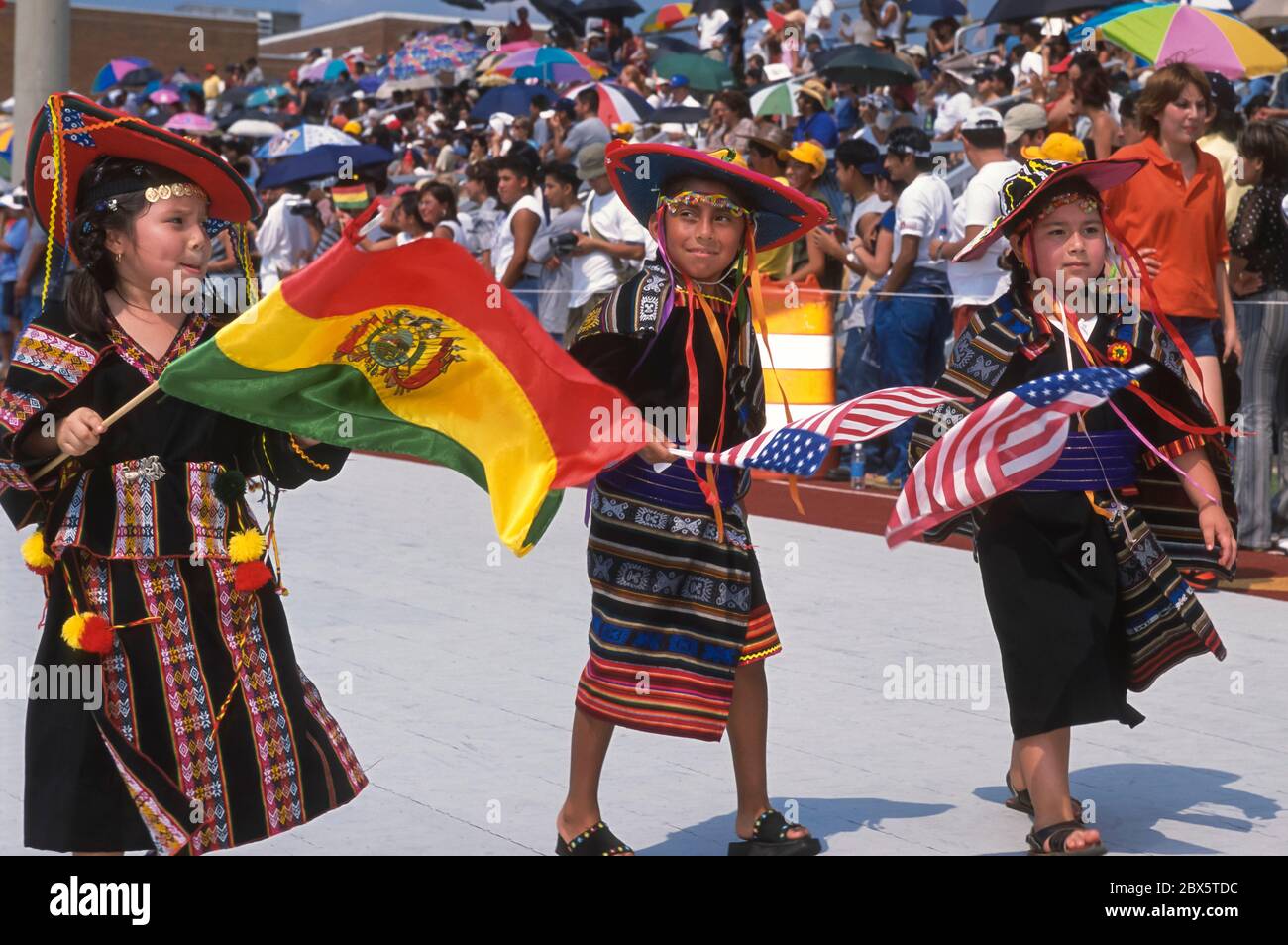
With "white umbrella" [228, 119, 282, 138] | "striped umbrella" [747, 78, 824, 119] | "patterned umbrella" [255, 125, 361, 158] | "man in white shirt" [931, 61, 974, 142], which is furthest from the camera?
"white umbrella" [228, 119, 282, 138]

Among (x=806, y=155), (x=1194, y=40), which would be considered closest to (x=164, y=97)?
(x=806, y=155)

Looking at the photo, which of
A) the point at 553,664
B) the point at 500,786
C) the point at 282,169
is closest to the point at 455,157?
the point at 282,169

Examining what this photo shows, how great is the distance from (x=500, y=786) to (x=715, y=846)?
776mm

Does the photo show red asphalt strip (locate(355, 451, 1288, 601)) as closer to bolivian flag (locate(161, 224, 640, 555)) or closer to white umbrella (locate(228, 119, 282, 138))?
bolivian flag (locate(161, 224, 640, 555))

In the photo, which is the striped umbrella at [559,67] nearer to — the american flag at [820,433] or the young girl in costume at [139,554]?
the american flag at [820,433]

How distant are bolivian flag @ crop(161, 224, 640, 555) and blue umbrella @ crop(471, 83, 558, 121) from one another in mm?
17675

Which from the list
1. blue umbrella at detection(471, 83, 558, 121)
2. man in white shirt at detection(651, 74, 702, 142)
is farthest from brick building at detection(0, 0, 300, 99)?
man in white shirt at detection(651, 74, 702, 142)

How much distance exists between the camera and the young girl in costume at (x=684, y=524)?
434cm

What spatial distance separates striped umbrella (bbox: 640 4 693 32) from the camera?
27.4m

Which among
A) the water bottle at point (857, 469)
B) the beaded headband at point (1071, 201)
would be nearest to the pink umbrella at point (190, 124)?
the water bottle at point (857, 469)

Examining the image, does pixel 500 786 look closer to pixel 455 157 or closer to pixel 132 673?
pixel 132 673

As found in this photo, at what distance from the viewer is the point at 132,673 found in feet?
12.4

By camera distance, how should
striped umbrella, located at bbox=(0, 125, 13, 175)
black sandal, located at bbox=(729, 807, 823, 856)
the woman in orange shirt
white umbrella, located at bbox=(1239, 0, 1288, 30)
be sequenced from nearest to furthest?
1. black sandal, located at bbox=(729, 807, 823, 856)
2. the woman in orange shirt
3. white umbrella, located at bbox=(1239, 0, 1288, 30)
4. striped umbrella, located at bbox=(0, 125, 13, 175)

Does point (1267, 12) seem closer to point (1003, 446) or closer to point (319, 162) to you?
point (319, 162)
